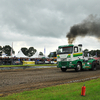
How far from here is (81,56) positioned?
51.1 ft

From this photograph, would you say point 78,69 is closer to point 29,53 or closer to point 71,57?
point 71,57

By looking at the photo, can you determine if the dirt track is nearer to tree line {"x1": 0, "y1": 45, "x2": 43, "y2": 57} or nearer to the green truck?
the green truck

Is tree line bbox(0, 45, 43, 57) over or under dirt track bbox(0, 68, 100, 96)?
over

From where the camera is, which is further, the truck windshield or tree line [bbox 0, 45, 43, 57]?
tree line [bbox 0, 45, 43, 57]

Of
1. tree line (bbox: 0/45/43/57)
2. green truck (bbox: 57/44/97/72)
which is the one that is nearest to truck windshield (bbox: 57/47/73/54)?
green truck (bbox: 57/44/97/72)

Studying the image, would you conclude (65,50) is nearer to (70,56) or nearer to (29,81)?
(70,56)

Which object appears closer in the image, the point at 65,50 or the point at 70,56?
the point at 70,56

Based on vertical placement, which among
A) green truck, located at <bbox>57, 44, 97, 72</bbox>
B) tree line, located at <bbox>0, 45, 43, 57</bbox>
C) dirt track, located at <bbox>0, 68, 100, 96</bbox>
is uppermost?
tree line, located at <bbox>0, 45, 43, 57</bbox>

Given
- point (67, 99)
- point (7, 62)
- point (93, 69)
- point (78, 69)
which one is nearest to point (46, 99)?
point (67, 99)

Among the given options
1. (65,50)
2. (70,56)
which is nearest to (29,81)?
(70,56)

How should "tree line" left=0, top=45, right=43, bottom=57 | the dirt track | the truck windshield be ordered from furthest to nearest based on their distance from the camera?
"tree line" left=0, top=45, right=43, bottom=57
the truck windshield
the dirt track

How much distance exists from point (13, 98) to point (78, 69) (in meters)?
11.8

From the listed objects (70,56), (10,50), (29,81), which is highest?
(10,50)

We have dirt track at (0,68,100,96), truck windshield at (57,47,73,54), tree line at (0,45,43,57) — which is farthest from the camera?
tree line at (0,45,43,57)
